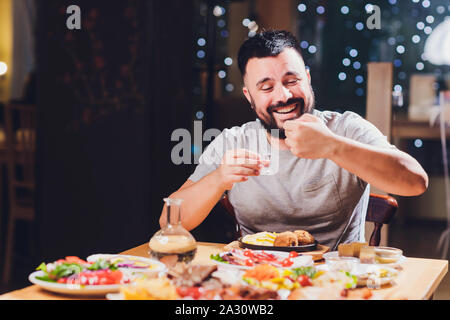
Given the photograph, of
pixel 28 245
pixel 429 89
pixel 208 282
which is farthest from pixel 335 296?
pixel 429 89

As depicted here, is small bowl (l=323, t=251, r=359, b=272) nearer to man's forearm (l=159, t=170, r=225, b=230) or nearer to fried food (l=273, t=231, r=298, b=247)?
fried food (l=273, t=231, r=298, b=247)

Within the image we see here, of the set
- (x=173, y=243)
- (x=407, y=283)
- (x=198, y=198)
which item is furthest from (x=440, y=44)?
(x=173, y=243)

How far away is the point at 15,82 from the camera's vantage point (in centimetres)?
557

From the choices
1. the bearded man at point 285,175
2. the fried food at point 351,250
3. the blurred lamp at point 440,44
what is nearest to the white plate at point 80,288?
the fried food at point 351,250

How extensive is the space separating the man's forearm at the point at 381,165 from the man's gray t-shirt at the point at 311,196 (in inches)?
9.6

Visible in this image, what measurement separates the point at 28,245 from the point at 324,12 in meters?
4.31

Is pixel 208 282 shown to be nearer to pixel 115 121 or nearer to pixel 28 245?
pixel 115 121

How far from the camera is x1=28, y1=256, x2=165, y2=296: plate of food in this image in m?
1.25

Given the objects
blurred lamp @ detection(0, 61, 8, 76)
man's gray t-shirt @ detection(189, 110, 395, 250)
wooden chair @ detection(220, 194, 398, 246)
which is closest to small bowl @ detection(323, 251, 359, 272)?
wooden chair @ detection(220, 194, 398, 246)

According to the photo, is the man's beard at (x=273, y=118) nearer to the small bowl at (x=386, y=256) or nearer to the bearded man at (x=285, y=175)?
the bearded man at (x=285, y=175)

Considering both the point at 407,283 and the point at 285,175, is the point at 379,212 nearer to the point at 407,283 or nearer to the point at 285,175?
the point at 285,175

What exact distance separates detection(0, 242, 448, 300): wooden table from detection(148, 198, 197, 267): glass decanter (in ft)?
0.55

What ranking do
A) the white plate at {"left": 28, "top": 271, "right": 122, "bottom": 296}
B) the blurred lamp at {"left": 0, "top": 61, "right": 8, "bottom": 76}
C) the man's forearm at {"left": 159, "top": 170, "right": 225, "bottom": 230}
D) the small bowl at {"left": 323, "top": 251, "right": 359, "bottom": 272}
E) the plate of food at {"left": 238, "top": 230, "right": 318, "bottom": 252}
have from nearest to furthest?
the white plate at {"left": 28, "top": 271, "right": 122, "bottom": 296}, the small bowl at {"left": 323, "top": 251, "right": 359, "bottom": 272}, the plate of food at {"left": 238, "top": 230, "right": 318, "bottom": 252}, the man's forearm at {"left": 159, "top": 170, "right": 225, "bottom": 230}, the blurred lamp at {"left": 0, "top": 61, "right": 8, "bottom": 76}

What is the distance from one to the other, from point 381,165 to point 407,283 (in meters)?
0.50
